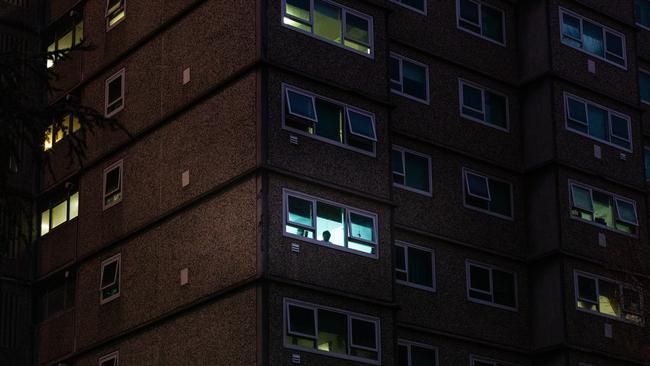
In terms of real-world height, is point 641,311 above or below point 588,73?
below

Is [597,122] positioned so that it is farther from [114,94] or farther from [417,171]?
[114,94]

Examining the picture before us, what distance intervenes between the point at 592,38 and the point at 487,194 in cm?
637

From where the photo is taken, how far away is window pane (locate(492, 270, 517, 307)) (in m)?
40.5

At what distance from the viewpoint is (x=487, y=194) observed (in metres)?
40.8

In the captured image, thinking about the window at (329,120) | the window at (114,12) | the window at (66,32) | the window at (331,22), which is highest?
the window at (66,32)

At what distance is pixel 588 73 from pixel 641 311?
6.95 m

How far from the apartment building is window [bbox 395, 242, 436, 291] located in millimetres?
65

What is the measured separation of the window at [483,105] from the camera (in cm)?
4141

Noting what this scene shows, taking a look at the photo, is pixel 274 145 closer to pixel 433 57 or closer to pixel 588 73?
pixel 433 57

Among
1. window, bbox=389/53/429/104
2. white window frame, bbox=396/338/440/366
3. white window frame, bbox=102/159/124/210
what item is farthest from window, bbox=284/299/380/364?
white window frame, bbox=102/159/124/210

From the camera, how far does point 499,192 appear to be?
41.5 m

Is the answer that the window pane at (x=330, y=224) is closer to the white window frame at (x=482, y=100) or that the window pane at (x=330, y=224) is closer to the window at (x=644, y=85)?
the white window frame at (x=482, y=100)

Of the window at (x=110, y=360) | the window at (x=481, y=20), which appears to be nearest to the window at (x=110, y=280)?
the window at (x=110, y=360)

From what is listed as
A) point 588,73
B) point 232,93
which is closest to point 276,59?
point 232,93
